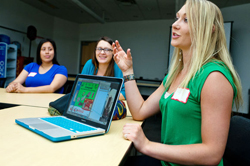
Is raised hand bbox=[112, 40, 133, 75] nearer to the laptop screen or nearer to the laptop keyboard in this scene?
the laptop screen

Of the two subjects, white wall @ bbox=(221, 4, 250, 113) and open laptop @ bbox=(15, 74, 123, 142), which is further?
white wall @ bbox=(221, 4, 250, 113)

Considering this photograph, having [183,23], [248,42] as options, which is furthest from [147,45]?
[183,23]

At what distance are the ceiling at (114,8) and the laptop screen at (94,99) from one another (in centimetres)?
462

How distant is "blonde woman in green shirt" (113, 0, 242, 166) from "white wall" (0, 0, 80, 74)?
613cm

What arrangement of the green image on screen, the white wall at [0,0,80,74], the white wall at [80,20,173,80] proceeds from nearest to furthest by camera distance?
the green image on screen < the white wall at [0,0,80,74] < the white wall at [80,20,173,80]

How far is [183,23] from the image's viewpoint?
89 cm

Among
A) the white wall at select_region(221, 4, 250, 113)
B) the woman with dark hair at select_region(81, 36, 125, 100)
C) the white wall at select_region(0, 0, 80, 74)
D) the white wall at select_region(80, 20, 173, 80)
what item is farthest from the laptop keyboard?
the white wall at select_region(80, 20, 173, 80)

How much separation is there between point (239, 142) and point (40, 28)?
24.5 ft

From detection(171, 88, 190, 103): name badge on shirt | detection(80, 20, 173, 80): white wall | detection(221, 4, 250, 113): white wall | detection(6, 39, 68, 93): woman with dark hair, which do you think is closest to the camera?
detection(171, 88, 190, 103): name badge on shirt

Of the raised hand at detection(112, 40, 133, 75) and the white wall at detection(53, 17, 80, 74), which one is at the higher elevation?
the white wall at detection(53, 17, 80, 74)

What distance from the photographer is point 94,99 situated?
91 cm

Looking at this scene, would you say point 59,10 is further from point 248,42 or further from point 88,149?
point 88,149

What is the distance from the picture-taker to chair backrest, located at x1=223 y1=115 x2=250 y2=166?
2.43 feet

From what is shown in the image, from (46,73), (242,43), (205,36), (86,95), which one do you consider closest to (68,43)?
(46,73)
